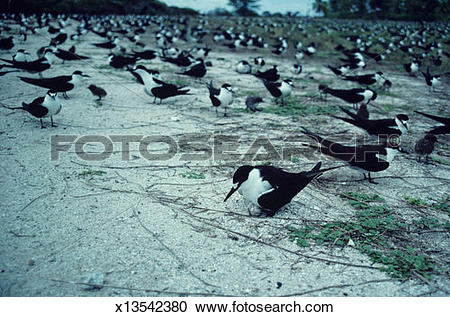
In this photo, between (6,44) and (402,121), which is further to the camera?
(6,44)

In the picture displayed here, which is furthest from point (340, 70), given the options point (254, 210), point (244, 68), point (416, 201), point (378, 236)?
point (378, 236)

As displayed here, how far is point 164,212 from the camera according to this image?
3939 millimetres

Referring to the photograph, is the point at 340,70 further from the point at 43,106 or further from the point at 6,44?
the point at 6,44

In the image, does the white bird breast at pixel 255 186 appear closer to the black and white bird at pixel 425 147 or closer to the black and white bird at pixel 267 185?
the black and white bird at pixel 267 185

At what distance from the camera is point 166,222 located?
3.75 meters

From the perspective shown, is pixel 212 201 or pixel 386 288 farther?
pixel 212 201

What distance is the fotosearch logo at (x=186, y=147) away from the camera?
5.45m

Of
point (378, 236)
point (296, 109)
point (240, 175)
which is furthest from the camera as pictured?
point (296, 109)

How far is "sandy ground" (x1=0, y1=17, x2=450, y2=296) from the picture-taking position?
2.92 meters

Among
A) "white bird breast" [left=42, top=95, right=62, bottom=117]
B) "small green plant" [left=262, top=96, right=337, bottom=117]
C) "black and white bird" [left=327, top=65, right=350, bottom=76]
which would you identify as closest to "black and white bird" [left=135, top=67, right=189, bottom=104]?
"small green plant" [left=262, top=96, right=337, bottom=117]

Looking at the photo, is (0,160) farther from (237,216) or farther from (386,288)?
(386,288)

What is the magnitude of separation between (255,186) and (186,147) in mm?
2321
